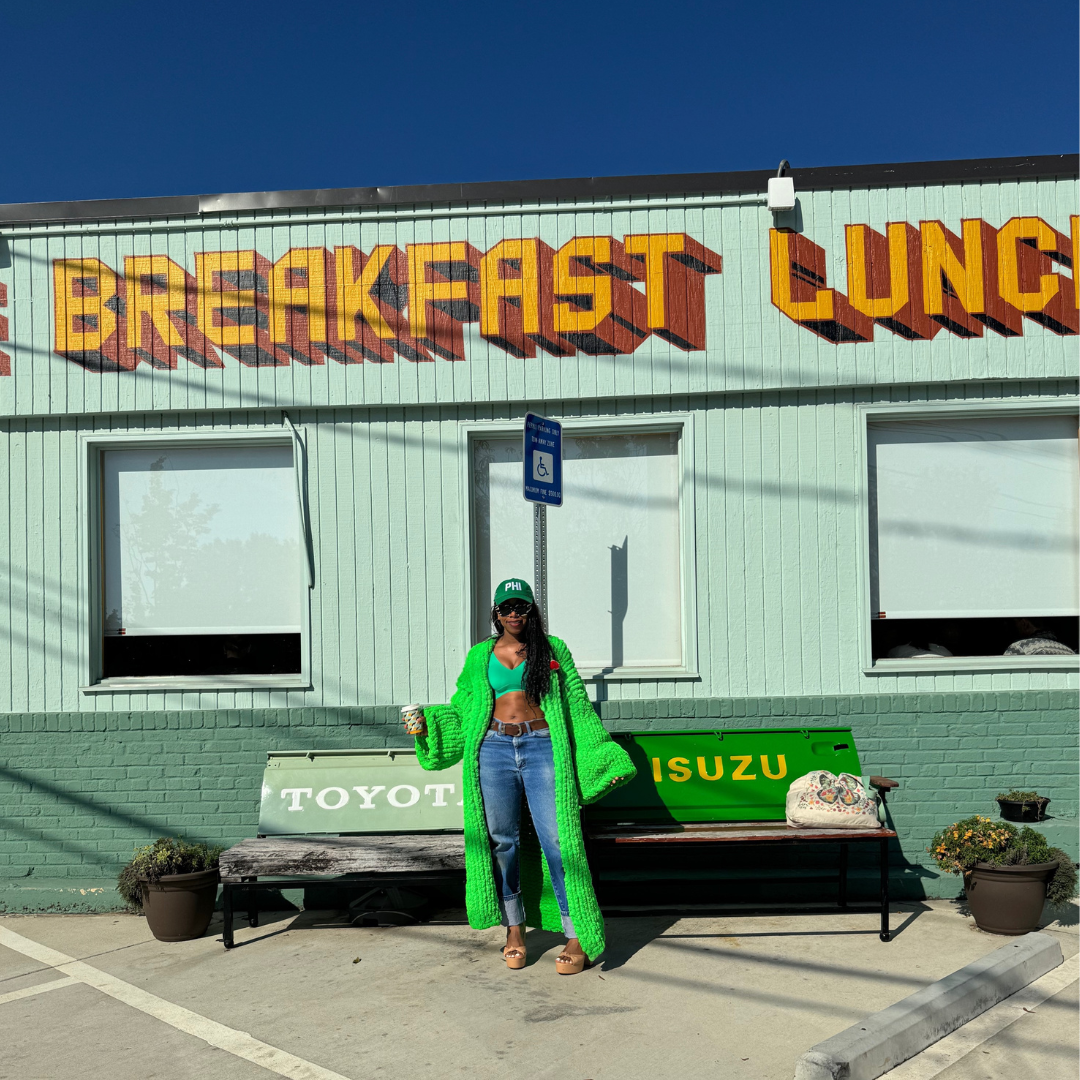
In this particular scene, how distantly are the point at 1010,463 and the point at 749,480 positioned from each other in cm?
181

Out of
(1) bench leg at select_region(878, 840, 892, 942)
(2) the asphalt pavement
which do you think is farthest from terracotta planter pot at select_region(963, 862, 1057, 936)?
(1) bench leg at select_region(878, 840, 892, 942)

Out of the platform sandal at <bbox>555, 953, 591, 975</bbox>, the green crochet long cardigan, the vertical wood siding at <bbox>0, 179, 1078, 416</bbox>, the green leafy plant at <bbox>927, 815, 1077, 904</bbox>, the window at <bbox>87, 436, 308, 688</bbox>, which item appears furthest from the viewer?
the window at <bbox>87, 436, 308, 688</bbox>

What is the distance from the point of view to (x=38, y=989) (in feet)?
18.1

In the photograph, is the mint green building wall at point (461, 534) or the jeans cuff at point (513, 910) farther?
the mint green building wall at point (461, 534)

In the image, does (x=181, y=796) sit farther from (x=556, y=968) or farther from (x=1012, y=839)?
(x=1012, y=839)

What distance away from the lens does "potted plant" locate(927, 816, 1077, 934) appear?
5.86 meters

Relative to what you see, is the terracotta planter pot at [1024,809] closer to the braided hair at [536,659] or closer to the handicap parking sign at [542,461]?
the braided hair at [536,659]

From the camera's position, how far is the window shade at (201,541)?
7.34m

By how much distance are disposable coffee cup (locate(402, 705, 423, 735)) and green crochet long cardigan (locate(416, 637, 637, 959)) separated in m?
0.11

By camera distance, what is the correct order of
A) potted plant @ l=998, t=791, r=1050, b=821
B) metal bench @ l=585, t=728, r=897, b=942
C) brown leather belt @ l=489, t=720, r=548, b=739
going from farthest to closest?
potted plant @ l=998, t=791, r=1050, b=821 → metal bench @ l=585, t=728, r=897, b=942 → brown leather belt @ l=489, t=720, r=548, b=739

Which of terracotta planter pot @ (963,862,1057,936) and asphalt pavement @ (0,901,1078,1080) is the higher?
terracotta planter pot @ (963,862,1057,936)

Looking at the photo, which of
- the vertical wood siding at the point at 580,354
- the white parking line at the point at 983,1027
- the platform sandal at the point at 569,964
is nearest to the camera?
the white parking line at the point at 983,1027

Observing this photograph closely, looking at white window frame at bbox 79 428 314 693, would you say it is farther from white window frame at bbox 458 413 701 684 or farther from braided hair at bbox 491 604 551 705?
braided hair at bbox 491 604 551 705

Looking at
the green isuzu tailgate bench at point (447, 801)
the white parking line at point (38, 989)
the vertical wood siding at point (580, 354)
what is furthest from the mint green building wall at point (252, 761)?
the vertical wood siding at point (580, 354)
